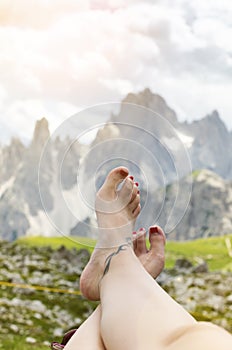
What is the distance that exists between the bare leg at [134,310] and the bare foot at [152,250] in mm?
126

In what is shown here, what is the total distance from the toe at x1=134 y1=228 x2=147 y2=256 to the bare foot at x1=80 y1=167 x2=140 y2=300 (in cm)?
5

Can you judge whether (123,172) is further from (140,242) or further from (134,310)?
(134,310)

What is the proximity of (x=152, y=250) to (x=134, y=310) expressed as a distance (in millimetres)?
477

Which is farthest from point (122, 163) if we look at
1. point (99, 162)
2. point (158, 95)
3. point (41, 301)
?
point (158, 95)

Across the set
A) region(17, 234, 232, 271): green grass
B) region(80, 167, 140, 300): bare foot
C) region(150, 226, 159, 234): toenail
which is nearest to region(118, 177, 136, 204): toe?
region(80, 167, 140, 300): bare foot

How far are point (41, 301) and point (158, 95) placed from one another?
20077mm

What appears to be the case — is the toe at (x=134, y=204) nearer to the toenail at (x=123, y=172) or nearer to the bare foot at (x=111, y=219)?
the bare foot at (x=111, y=219)

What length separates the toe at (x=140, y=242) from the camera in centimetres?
154

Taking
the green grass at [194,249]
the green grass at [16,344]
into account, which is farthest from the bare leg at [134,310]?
the green grass at [194,249]

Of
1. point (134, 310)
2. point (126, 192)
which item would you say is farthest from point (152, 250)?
point (134, 310)

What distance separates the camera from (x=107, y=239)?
1384mm

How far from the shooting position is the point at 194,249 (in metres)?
8.16

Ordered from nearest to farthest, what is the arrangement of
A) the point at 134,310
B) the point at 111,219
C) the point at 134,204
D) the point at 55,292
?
the point at 134,310 → the point at 111,219 → the point at 134,204 → the point at 55,292

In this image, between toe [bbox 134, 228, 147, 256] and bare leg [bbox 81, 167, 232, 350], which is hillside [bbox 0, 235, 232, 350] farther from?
bare leg [bbox 81, 167, 232, 350]
